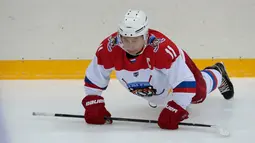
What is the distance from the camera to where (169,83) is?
7.66 ft

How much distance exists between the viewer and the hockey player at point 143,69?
2.17 metres

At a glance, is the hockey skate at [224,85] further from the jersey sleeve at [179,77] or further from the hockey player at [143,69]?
the jersey sleeve at [179,77]

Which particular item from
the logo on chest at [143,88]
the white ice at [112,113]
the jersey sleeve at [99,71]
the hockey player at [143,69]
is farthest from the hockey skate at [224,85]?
the jersey sleeve at [99,71]

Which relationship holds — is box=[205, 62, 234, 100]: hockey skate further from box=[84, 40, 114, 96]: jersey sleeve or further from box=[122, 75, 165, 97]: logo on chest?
box=[84, 40, 114, 96]: jersey sleeve

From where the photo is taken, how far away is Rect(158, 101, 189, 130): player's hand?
2.26m

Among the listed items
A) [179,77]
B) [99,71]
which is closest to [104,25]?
[99,71]

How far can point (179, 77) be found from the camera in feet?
7.41

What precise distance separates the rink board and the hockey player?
1076 mm

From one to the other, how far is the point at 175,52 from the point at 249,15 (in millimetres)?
1358

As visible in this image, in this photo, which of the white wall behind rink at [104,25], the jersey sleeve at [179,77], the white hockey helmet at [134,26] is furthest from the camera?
the white wall behind rink at [104,25]

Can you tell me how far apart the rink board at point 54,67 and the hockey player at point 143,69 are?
1.08m

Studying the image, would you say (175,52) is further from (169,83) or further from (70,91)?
(70,91)

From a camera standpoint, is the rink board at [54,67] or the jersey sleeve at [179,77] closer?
the jersey sleeve at [179,77]

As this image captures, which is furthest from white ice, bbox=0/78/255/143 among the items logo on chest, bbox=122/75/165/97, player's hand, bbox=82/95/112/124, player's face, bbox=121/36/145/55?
player's face, bbox=121/36/145/55
